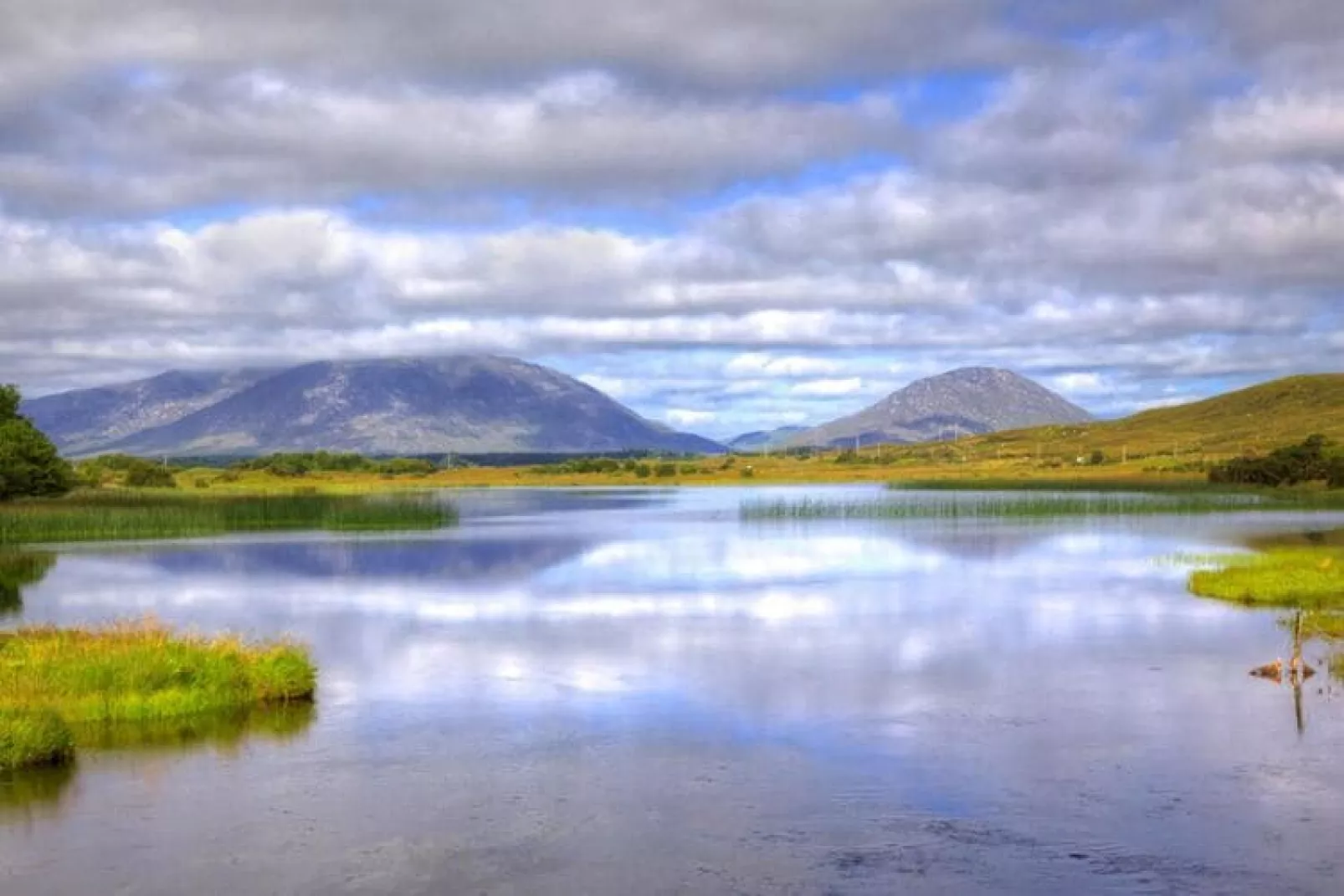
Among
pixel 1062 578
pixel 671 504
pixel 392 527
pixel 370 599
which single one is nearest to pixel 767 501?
pixel 671 504

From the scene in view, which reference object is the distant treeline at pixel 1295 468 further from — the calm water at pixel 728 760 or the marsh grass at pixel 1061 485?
the calm water at pixel 728 760

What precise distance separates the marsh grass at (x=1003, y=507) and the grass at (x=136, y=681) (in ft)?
240

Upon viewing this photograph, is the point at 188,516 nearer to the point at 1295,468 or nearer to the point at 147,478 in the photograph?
the point at 147,478

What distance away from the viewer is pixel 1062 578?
56.1m

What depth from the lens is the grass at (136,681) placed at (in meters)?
26.6

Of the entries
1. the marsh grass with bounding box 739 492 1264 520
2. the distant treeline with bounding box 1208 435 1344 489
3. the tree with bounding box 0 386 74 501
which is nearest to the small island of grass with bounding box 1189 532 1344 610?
the marsh grass with bounding box 739 492 1264 520

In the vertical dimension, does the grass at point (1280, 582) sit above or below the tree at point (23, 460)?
below

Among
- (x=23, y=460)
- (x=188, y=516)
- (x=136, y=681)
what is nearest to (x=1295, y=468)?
(x=188, y=516)

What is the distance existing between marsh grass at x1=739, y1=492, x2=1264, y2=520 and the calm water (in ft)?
170

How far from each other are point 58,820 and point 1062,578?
1711 inches

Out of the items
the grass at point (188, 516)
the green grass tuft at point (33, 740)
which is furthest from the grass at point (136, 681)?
the grass at point (188, 516)

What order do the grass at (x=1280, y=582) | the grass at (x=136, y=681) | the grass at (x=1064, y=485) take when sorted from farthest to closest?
1. the grass at (x=1064, y=485)
2. the grass at (x=1280, y=582)
3. the grass at (x=136, y=681)

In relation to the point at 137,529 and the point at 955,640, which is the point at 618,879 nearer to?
the point at 955,640

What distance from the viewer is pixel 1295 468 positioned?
427 ft
